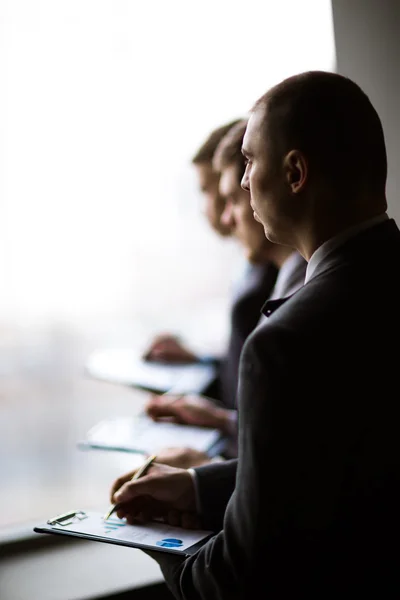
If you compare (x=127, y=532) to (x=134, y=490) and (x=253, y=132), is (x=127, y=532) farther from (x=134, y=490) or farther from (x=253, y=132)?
(x=253, y=132)

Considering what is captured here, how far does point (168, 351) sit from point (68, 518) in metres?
0.86

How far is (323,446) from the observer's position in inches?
27.2

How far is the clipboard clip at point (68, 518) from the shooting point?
904 mm

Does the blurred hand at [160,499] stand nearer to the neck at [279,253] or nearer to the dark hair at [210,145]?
the neck at [279,253]

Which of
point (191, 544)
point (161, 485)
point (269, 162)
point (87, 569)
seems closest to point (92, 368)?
point (87, 569)

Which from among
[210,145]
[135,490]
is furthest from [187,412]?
[210,145]

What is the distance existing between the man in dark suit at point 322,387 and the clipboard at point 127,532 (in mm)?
74

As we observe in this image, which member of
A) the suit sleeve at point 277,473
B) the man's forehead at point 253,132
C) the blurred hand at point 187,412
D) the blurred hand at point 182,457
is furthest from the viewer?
the blurred hand at point 187,412

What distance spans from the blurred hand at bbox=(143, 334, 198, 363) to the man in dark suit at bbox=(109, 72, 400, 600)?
985mm

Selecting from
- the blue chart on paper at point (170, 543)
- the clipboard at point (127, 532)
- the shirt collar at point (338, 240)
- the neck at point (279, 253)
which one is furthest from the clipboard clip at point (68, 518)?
the neck at point (279, 253)

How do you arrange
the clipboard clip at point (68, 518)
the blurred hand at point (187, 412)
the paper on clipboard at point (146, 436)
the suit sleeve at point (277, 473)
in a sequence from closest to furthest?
1. the suit sleeve at point (277, 473)
2. the clipboard clip at point (68, 518)
3. the paper on clipboard at point (146, 436)
4. the blurred hand at point (187, 412)

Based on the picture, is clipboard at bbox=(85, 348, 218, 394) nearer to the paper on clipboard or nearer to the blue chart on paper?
the paper on clipboard

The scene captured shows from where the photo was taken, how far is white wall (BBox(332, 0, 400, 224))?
134 cm

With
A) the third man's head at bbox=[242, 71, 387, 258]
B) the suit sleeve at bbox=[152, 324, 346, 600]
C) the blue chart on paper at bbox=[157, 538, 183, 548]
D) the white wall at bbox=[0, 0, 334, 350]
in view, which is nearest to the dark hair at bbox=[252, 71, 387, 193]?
the third man's head at bbox=[242, 71, 387, 258]
